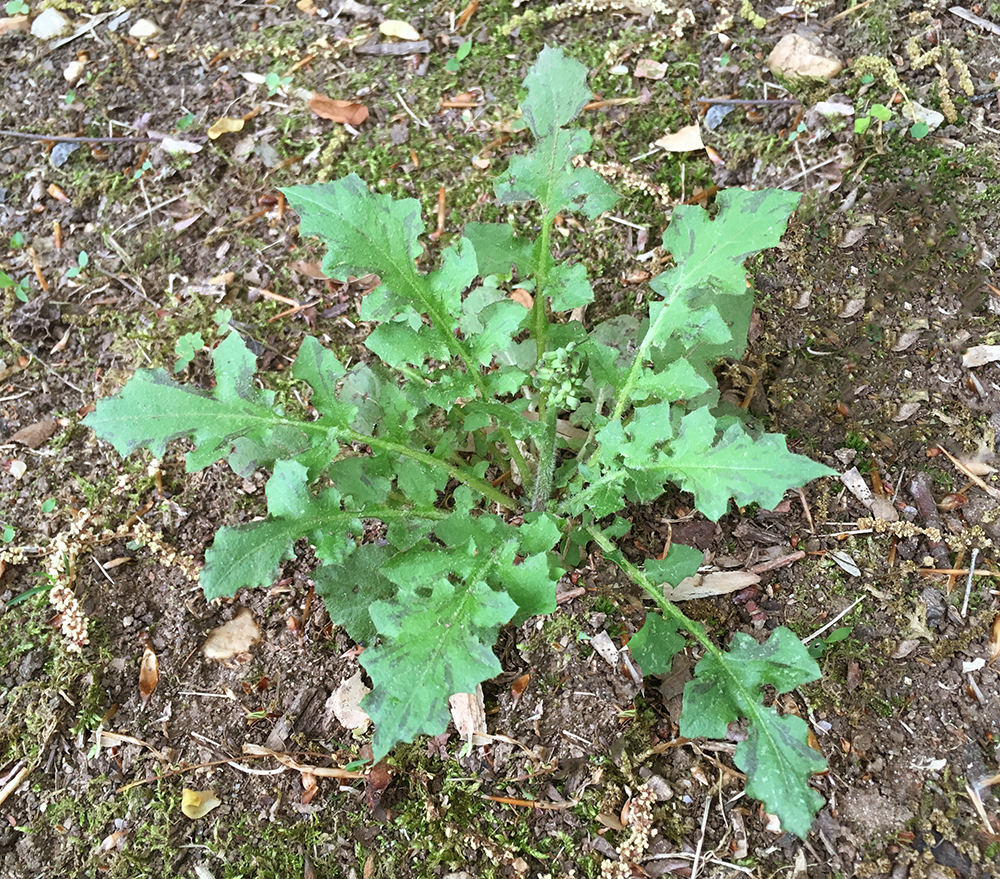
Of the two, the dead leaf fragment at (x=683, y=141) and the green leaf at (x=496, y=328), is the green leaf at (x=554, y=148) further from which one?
the dead leaf fragment at (x=683, y=141)

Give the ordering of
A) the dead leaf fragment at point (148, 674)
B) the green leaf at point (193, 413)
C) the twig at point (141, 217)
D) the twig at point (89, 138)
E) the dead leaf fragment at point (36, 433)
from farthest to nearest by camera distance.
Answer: the twig at point (89, 138) < the twig at point (141, 217) < the dead leaf fragment at point (36, 433) < the dead leaf fragment at point (148, 674) < the green leaf at point (193, 413)

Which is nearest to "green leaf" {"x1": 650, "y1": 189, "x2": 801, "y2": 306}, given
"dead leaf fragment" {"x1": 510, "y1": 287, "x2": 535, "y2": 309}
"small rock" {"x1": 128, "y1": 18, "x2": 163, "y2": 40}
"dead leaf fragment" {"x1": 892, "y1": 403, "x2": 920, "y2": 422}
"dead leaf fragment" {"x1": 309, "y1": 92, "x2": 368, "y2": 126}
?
"dead leaf fragment" {"x1": 510, "y1": 287, "x2": 535, "y2": 309}

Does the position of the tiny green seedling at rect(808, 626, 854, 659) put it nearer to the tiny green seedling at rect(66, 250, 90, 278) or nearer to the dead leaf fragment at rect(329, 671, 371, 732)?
the dead leaf fragment at rect(329, 671, 371, 732)

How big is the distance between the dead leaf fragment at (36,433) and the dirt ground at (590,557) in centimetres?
2

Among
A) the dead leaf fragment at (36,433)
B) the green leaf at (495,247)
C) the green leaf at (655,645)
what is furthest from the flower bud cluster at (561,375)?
the dead leaf fragment at (36,433)

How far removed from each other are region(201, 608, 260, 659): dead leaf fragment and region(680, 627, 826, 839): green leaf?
1321mm

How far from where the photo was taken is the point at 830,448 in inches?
99.3

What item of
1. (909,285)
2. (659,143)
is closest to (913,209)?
(909,285)

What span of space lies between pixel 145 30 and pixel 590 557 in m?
2.99

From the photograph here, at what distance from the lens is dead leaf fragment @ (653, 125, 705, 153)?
2961mm

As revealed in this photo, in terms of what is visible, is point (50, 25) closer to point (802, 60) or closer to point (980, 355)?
point (802, 60)

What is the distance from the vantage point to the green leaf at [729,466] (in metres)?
1.83

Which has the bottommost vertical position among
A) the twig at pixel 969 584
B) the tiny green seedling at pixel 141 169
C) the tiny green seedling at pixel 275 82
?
the twig at pixel 969 584

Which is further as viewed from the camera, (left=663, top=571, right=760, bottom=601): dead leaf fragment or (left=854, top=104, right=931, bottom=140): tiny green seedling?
(left=854, top=104, right=931, bottom=140): tiny green seedling
